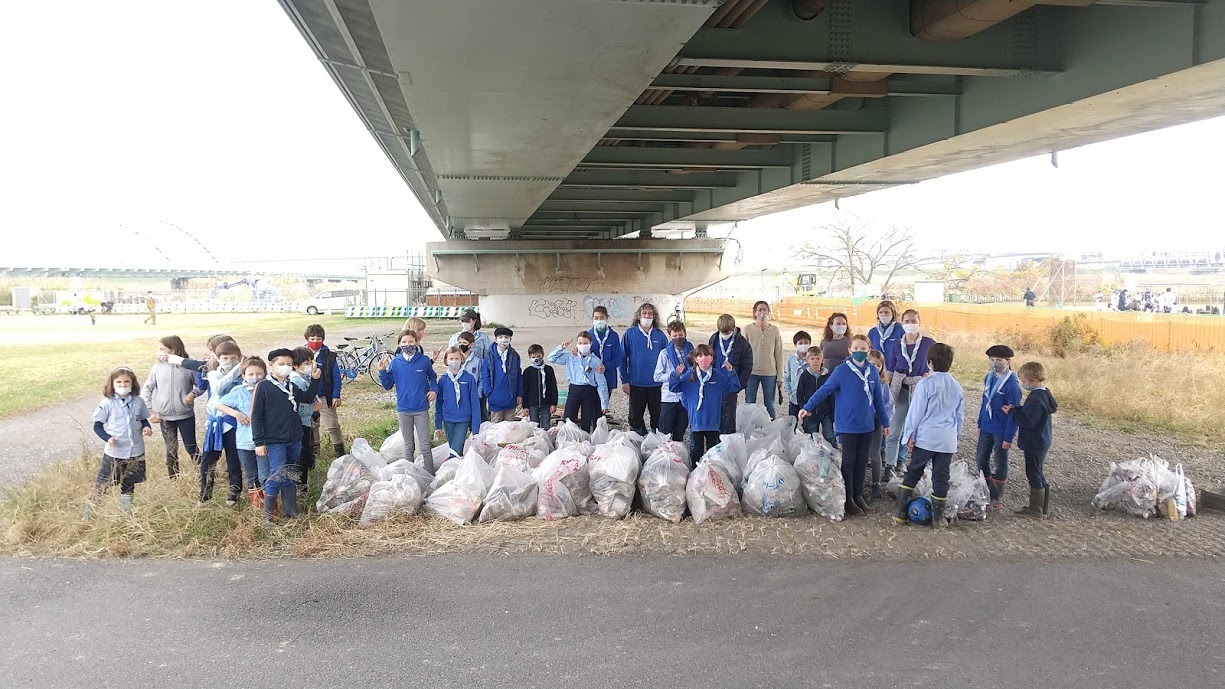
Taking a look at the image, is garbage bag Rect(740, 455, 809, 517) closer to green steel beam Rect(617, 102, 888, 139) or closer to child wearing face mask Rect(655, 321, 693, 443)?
child wearing face mask Rect(655, 321, 693, 443)

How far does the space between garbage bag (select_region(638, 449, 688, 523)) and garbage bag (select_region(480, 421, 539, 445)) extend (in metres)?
1.29

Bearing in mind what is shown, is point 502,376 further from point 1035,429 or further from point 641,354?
point 1035,429

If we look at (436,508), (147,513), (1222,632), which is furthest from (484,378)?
(1222,632)

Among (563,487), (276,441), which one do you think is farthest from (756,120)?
(276,441)

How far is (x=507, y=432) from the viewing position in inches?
252

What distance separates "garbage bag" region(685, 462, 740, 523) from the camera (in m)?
5.43

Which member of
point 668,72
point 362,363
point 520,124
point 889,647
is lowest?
point 889,647

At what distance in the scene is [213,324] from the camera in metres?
32.8

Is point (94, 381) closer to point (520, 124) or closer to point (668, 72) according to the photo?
point (520, 124)

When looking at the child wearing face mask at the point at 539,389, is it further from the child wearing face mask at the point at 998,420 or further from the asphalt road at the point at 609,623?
the child wearing face mask at the point at 998,420

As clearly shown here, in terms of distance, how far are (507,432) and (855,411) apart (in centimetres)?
284

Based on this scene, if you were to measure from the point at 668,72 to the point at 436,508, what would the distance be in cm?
438

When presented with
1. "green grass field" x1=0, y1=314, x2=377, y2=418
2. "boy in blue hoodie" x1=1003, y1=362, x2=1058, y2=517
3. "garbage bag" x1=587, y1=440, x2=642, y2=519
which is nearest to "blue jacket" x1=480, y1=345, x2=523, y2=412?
"garbage bag" x1=587, y1=440, x2=642, y2=519

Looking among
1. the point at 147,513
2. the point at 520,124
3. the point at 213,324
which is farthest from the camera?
the point at 213,324
